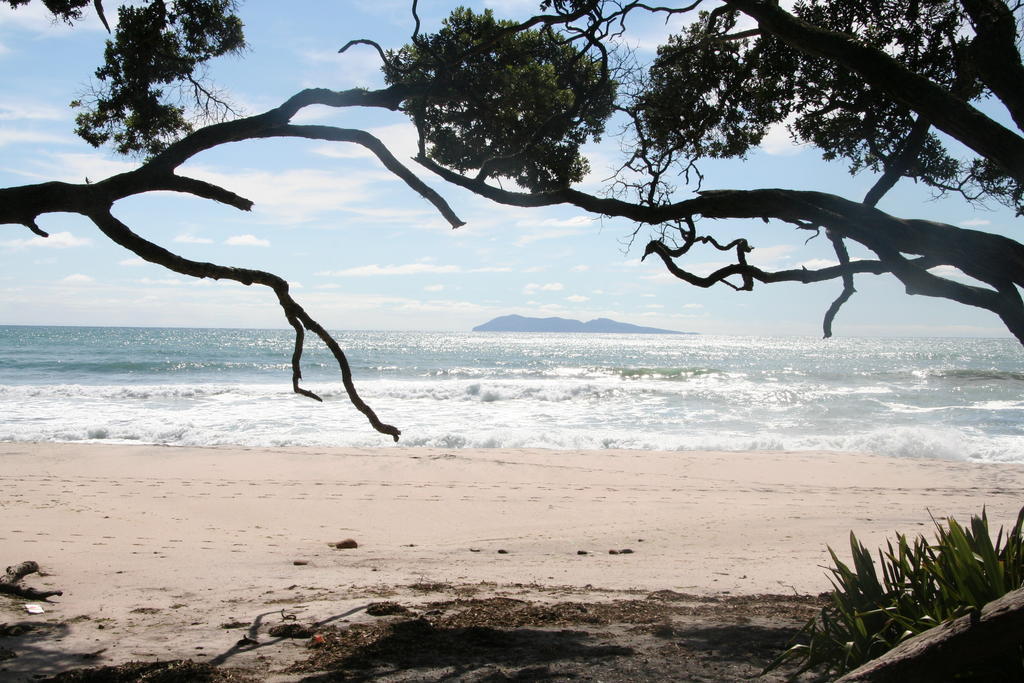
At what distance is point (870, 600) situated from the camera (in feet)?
11.0

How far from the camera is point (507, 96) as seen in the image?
595 cm

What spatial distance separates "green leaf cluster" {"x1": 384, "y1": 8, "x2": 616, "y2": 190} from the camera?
583 cm

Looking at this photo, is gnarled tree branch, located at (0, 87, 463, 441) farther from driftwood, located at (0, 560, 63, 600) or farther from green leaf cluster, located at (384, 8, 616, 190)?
driftwood, located at (0, 560, 63, 600)

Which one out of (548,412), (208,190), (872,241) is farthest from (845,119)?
(548,412)

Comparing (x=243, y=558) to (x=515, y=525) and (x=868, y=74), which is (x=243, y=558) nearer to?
(x=515, y=525)

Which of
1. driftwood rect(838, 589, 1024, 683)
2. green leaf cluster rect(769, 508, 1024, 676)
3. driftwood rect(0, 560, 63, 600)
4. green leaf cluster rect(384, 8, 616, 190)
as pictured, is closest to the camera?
driftwood rect(838, 589, 1024, 683)

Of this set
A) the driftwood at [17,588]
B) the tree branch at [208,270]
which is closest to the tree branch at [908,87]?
the tree branch at [208,270]

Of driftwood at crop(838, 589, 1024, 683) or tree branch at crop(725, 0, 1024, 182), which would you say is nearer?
driftwood at crop(838, 589, 1024, 683)

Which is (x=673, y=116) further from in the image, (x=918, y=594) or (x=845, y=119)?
(x=918, y=594)

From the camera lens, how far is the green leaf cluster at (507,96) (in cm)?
583

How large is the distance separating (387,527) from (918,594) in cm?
652

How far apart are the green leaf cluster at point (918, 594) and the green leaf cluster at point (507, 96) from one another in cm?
392

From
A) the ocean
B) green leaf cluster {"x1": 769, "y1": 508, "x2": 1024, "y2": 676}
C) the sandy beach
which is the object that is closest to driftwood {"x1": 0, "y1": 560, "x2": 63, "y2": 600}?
the sandy beach

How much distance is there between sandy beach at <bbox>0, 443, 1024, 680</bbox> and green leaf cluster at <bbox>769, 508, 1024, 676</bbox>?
2.68 m
